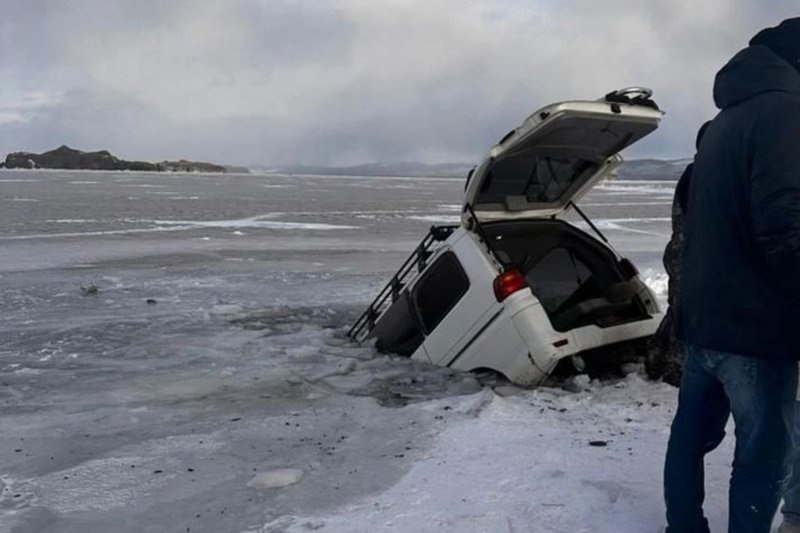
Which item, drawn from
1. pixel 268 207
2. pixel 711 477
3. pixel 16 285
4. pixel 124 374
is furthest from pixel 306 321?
pixel 268 207

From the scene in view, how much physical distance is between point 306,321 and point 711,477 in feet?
19.0

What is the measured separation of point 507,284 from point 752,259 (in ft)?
10.1

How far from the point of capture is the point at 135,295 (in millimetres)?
10922

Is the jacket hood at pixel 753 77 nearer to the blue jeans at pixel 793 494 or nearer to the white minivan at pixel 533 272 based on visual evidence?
the blue jeans at pixel 793 494

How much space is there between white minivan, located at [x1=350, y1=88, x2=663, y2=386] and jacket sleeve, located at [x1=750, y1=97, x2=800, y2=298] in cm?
271

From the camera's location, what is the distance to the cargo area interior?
6457 mm

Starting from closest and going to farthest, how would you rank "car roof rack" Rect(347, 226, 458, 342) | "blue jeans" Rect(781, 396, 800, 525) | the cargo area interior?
"blue jeans" Rect(781, 396, 800, 525) → the cargo area interior → "car roof rack" Rect(347, 226, 458, 342)

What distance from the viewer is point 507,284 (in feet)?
18.9

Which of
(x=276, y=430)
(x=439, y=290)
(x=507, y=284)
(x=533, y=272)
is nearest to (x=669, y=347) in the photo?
(x=507, y=284)

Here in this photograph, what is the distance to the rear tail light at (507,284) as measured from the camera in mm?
5742

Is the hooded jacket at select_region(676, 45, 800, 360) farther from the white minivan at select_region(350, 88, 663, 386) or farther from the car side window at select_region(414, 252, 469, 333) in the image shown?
the car side window at select_region(414, 252, 469, 333)

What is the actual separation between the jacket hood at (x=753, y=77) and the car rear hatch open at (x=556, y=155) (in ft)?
8.15

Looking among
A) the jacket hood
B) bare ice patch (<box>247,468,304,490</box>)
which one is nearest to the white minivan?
bare ice patch (<box>247,468,304,490</box>)

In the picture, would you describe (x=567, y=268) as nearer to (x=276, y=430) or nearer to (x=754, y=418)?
(x=276, y=430)
